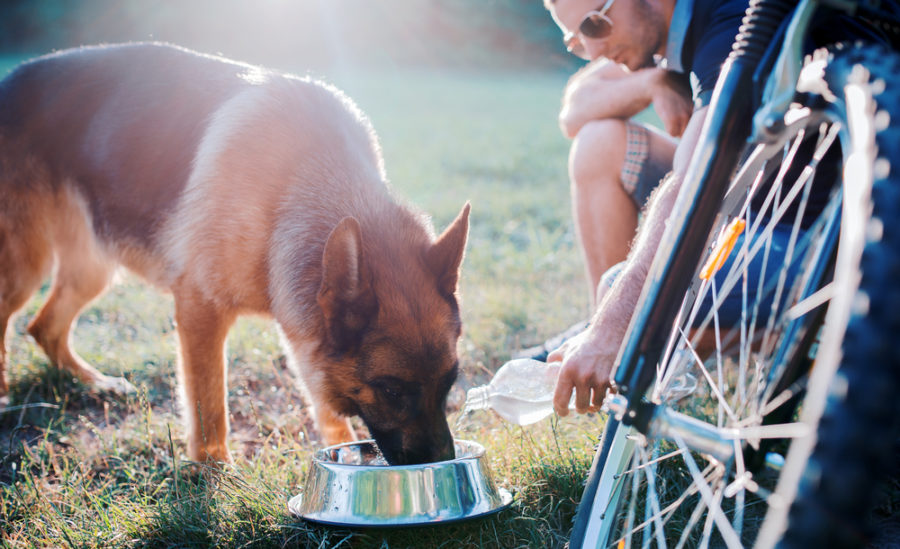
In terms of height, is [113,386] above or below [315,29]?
above

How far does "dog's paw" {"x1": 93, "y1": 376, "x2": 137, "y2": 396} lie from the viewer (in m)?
3.50

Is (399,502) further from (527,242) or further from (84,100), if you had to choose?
(527,242)

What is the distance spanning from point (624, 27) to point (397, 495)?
235 centimetres

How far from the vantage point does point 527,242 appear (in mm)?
6555

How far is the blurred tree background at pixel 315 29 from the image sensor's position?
2239cm

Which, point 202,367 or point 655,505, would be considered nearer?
point 655,505

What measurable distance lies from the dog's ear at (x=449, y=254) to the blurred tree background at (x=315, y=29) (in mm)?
19246

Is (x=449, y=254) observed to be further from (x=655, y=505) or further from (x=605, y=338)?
(x=655, y=505)

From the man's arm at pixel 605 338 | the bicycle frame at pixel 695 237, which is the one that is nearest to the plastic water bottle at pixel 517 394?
the man's arm at pixel 605 338

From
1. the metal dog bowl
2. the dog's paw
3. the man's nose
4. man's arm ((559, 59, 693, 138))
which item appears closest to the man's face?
the man's nose

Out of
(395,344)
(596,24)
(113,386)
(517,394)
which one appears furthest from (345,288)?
(113,386)

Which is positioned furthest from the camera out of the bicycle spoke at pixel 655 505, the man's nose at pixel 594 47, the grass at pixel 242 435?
the man's nose at pixel 594 47

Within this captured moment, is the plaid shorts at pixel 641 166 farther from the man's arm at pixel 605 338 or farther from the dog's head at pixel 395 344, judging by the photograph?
the man's arm at pixel 605 338

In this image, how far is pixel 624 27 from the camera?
2.96m
